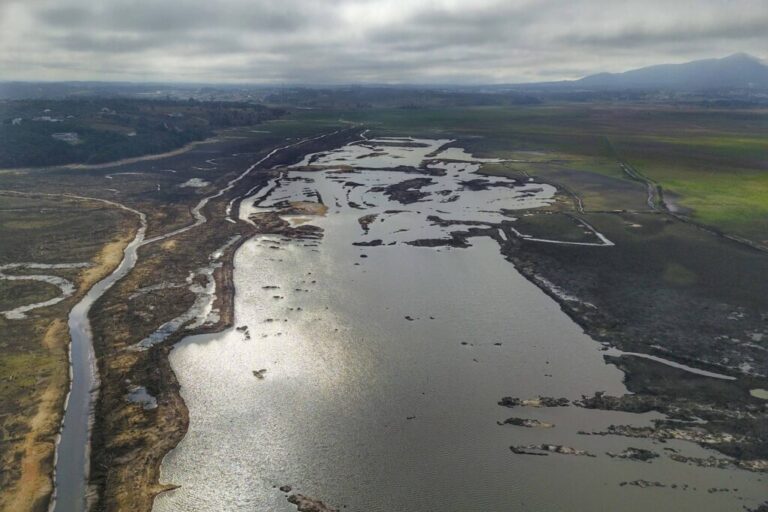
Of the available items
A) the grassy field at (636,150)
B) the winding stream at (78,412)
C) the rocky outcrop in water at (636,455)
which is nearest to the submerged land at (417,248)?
the rocky outcrop in water at (636,455)

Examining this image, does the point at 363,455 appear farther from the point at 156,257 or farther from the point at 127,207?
the point at 127,207

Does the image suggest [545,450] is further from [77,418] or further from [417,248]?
[417,248]

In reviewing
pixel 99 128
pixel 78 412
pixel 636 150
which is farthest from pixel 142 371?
pixel 99 128

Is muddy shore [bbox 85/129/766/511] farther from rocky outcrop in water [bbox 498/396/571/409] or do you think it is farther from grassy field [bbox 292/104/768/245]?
grassy field [bbox 292/104/768/245]

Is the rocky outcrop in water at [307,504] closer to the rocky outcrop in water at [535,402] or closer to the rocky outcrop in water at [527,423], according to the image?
the rocky outcrop in water at [527,423]

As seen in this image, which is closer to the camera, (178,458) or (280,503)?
(280,503)

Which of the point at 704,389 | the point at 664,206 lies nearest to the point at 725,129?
the point at 664,206
